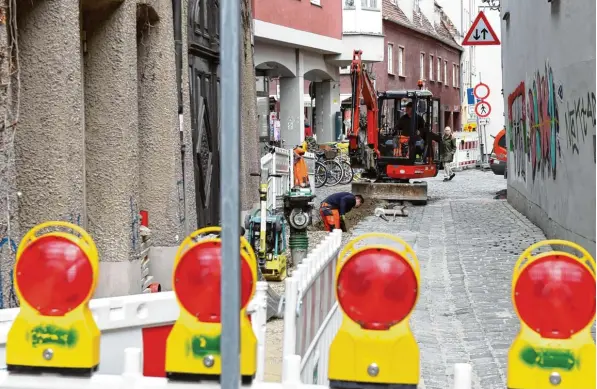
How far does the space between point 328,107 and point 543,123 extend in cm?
2057

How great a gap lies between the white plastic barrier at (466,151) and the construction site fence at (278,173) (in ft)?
79.0

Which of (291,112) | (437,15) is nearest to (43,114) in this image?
(291,112)

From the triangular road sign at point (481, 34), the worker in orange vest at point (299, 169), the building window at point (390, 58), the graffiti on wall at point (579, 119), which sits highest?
the building window at point (390, 58)

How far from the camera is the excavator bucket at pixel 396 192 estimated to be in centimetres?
2448

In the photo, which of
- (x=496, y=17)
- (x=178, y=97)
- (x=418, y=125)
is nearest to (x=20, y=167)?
(x=178, y=97)

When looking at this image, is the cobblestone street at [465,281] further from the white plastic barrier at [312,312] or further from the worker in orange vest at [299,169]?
the white plastic barrier at [312,312]

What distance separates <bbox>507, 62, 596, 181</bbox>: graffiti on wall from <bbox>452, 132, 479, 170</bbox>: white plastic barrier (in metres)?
18.7

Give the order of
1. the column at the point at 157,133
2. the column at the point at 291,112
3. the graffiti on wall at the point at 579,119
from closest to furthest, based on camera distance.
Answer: the column at the point at 157,133 < the graffiti on wall at the point at 579,119 < the column at the point at 291,112

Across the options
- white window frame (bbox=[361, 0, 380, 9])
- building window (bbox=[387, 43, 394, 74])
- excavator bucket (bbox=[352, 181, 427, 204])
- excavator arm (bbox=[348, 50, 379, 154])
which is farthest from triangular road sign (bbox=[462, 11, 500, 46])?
building window (bbox=[387, 43, 394, 74])

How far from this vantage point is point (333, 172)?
31.1m

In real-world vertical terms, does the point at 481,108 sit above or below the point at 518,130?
above

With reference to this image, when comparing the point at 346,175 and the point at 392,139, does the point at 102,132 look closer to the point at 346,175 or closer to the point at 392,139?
the point at 392,139

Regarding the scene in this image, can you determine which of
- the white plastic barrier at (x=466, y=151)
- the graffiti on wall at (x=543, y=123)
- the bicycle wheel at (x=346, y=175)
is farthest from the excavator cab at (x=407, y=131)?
the white plastic barrier at (x=466, y=151)

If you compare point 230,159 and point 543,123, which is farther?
point 543,123
